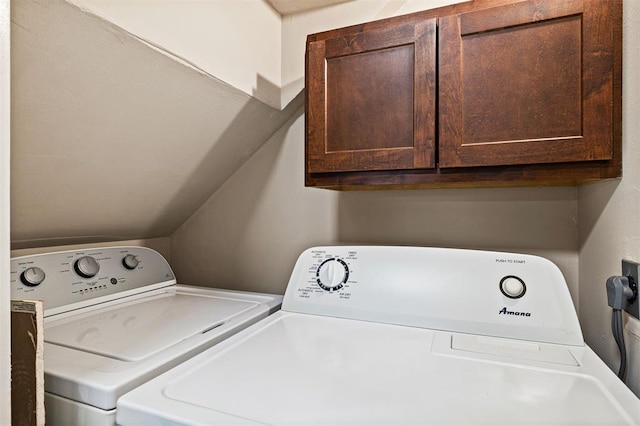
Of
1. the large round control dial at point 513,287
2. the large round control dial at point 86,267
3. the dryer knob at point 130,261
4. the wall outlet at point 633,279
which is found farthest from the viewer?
the dryer knob at point 130,261

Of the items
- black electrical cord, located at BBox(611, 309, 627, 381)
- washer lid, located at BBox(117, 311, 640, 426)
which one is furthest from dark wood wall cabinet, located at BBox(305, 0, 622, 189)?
washer lid, located at BBox(117, 311, 640, 426)

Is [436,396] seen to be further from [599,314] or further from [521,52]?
[521,52]

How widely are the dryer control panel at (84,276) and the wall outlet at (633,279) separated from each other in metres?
1.45

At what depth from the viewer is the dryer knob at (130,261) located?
1.32 metres

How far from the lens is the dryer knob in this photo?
4.34 ft

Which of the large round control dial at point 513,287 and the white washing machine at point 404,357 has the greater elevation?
the large round control dial at point 513,287

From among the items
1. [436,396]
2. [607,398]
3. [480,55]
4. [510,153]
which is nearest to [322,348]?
[436,396]

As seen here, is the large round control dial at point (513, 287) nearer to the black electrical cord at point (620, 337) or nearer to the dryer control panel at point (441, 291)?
the dryer control panel at point (441, 291)

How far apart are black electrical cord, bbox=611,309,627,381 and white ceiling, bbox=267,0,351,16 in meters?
1.22

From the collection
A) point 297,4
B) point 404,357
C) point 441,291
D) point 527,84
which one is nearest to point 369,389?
point 404,357

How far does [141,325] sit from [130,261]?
44 centimetres

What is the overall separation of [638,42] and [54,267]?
162 centimetres

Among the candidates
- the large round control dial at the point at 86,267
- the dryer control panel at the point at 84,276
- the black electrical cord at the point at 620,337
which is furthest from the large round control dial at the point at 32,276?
the black electrical cord at the point at 620,337

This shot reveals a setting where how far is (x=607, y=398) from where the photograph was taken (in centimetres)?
63
